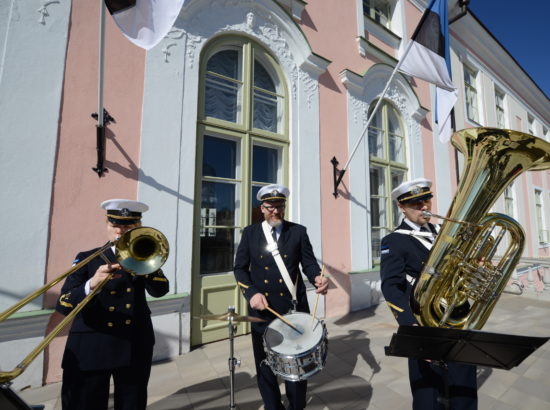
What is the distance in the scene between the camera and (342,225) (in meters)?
4.89

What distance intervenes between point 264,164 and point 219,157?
2.63ft

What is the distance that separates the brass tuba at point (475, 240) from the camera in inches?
60.9

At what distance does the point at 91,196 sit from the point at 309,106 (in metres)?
3.64

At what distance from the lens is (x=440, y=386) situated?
1666 millimetres

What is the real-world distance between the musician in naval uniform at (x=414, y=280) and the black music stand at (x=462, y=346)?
30 centimetres

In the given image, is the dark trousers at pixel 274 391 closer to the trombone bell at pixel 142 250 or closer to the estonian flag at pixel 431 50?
the trombone bell at pixel 142 250

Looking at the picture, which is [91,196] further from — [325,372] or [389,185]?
[389,185]

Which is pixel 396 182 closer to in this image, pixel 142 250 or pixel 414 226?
pixel 414 226

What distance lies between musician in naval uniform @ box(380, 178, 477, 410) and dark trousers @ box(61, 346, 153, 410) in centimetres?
165

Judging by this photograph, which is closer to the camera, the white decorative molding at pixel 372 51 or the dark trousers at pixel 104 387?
the dark trousers at pixel 104 387

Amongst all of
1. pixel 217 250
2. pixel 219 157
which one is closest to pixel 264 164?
pixel 219 157

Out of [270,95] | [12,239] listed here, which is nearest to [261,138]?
[270,95]

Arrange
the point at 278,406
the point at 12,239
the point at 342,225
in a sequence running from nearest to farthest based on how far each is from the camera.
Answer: the point at 278,406
the point at 12,239
the point at 342,225

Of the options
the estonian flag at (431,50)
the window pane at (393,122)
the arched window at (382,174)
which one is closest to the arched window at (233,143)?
the estonian flag at (431,50)
